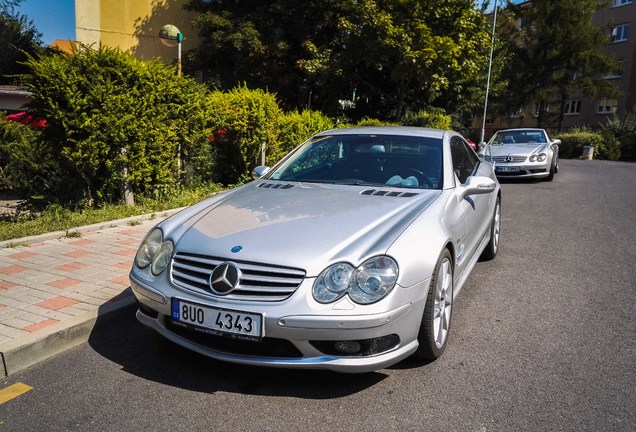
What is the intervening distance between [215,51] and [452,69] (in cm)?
931

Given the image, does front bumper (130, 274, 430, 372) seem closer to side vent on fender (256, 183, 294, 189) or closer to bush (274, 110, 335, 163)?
side vent on fender (256, 183, 294, 189)

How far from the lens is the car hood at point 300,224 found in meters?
2.74

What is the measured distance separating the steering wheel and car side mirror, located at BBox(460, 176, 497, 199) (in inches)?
10.4

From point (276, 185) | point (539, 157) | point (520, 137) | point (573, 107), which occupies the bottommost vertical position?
point (276, 185)

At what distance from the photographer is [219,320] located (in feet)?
8.70

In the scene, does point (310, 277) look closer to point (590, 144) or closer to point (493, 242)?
point (493, 242)

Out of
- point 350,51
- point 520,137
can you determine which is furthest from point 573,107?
point 520,137

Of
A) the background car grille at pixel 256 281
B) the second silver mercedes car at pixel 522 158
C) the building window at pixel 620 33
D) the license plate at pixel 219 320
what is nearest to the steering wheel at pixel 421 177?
the background car grille at pixel 256 281

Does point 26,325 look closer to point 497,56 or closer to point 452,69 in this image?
point 452,69

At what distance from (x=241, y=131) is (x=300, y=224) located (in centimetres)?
616

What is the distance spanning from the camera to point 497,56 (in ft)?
78.0

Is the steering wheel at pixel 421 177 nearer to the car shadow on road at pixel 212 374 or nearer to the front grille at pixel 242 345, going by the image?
the car shadow on road at pixel 212 374

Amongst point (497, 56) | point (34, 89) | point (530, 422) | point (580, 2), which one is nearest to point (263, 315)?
point (530, 422)

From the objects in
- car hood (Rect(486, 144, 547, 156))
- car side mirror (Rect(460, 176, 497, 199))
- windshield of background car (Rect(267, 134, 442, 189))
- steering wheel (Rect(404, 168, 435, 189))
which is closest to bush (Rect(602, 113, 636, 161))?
car hood (Rect(486, 144, 547, 156))
